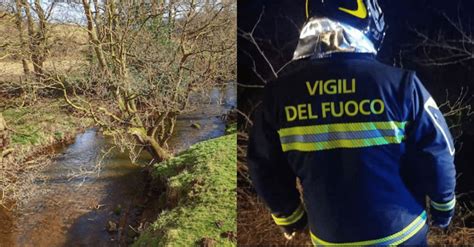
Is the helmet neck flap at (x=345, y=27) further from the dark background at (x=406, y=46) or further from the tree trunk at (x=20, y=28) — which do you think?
the tree trunk at (x=20, y=28)

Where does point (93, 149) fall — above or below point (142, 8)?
below

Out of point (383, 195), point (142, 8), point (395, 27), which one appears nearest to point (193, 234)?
point (142, 8)

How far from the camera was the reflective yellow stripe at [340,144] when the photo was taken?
1381 millimetres

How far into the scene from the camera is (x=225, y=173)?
9.27ft

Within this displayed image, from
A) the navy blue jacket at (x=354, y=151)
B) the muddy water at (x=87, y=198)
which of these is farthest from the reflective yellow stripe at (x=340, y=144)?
the muddy water at (x=87, y=198)

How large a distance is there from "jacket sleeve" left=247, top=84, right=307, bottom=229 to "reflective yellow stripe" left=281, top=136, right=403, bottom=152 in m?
0.06

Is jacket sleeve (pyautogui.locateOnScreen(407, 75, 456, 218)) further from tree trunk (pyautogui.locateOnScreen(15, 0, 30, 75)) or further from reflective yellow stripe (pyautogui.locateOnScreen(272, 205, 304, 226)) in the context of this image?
tree trunk (pyautogui.locateOnScreen(15, 0, 30, 75))

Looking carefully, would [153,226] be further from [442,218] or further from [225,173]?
[442,218]

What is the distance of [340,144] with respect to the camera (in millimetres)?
1434

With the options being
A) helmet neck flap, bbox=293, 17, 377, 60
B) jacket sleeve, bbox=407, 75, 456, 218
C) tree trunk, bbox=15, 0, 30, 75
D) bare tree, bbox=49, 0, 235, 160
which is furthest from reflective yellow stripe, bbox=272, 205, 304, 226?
tree trunk, bbox=15, 0, 30, 75

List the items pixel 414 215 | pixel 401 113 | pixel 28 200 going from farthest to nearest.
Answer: pixel 28 200 < pixel 414 215 < pixel 401 113

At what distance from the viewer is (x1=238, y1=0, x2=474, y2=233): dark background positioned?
1.51 m

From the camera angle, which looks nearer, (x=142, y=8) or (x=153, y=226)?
(x=142, y=8)

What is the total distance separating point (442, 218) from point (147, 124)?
8.36 ft
